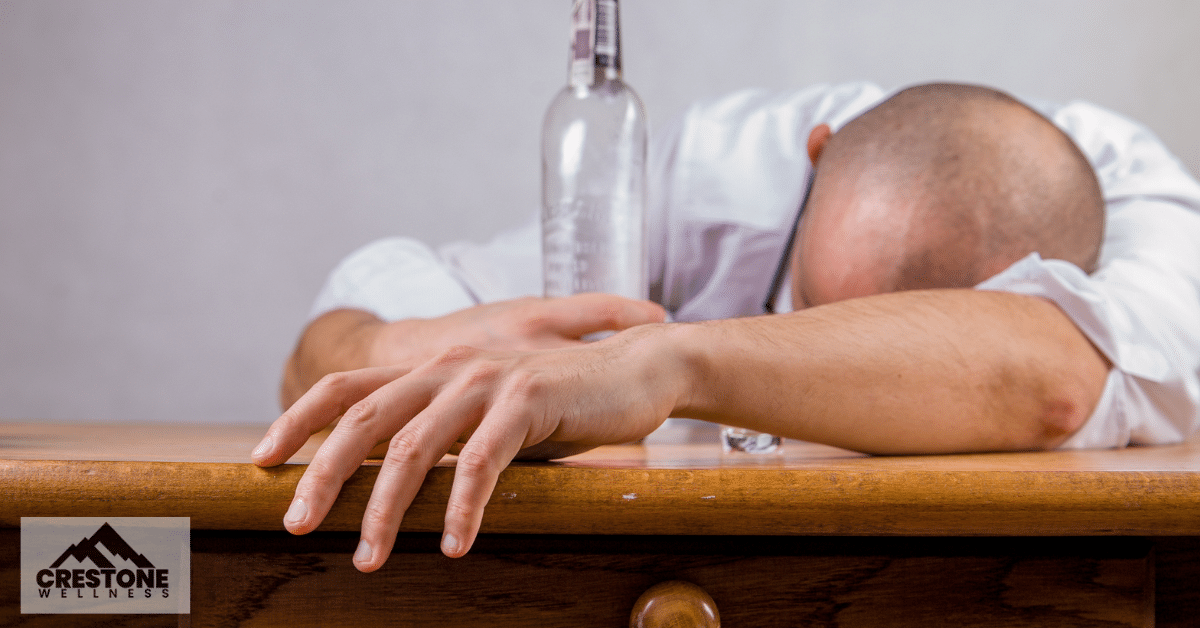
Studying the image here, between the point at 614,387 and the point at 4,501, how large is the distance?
0.26 m

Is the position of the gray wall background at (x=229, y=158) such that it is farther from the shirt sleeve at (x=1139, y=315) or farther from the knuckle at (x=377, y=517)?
the knuckle at (x=377, y=517)

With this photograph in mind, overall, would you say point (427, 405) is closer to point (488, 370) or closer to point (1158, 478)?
point (488, 370)

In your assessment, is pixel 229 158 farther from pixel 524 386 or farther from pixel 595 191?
pixel 524 386

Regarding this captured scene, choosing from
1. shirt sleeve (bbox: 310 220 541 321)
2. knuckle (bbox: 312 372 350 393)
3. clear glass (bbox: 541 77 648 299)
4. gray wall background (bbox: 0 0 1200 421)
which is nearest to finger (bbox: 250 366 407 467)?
knuckle (bbox: 312 372 350 393)

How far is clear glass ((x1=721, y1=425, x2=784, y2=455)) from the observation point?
1.71ft

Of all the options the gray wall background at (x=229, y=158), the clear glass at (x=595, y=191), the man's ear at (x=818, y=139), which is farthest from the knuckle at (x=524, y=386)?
the gray wall background at (x=229, y=158)

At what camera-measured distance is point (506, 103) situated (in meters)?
1.37

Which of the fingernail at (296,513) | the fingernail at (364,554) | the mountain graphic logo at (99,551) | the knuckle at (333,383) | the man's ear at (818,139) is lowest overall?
the mountain graphic logo at (99,551)

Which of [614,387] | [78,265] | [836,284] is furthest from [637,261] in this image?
[78,265]

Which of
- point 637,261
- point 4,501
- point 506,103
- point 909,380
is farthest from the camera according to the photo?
point 506,103

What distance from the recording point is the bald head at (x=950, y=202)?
28.4 inches

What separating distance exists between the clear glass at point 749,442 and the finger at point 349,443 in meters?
0.23

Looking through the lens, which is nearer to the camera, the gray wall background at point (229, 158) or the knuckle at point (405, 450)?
the knuckle at point (405, 450)

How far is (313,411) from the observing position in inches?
14.1
